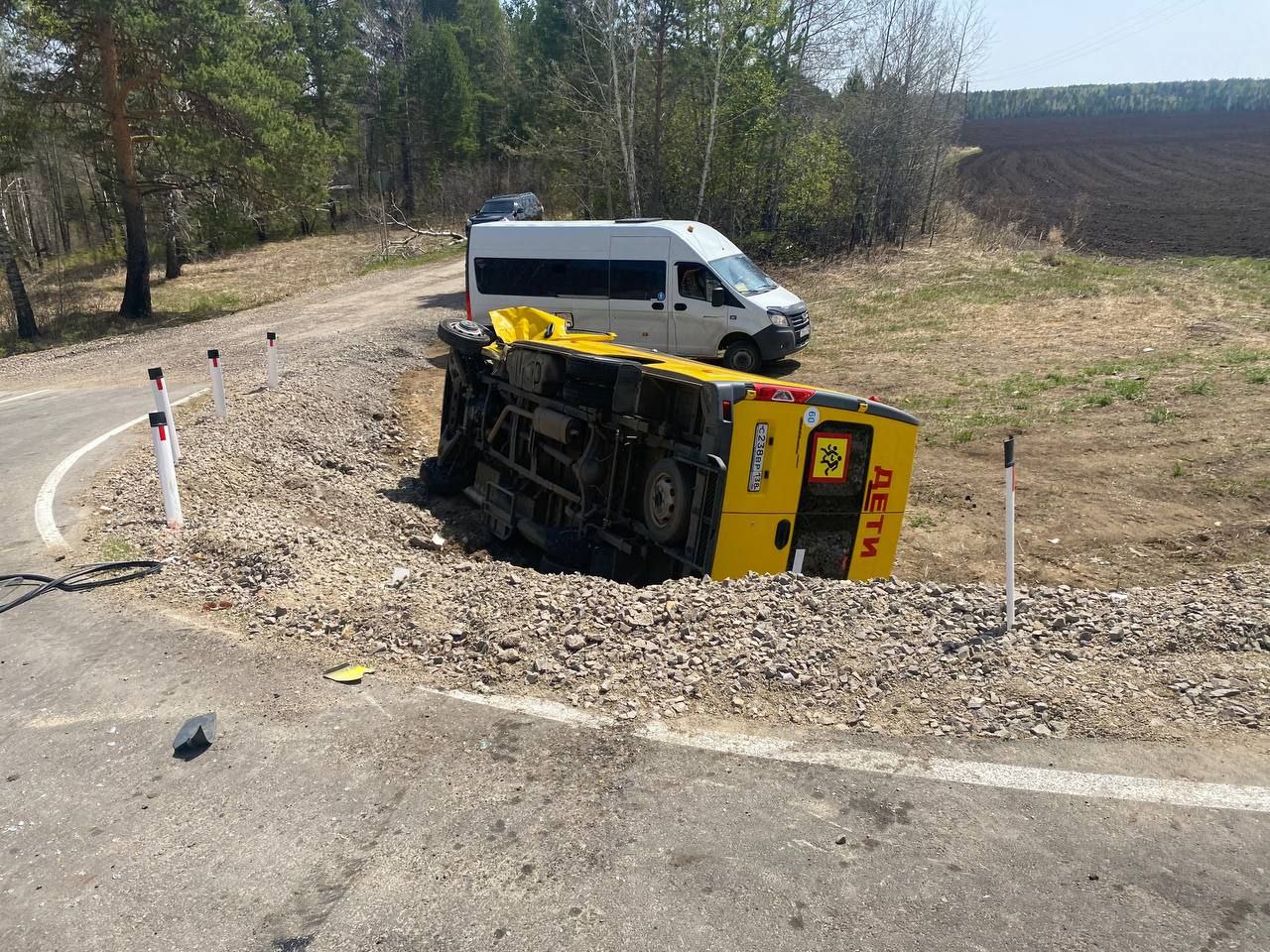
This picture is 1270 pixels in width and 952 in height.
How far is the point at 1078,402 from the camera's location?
12.9 metres

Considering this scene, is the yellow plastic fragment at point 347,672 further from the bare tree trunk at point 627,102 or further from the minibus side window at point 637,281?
the bare tree trunk at point 627,102

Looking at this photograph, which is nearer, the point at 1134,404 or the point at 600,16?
the point at 1134,404

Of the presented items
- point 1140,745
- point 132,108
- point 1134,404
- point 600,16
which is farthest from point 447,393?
point 600,16

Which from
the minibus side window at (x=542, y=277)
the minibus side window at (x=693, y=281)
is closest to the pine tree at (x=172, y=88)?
the minibus side window at (x=542, y=277)

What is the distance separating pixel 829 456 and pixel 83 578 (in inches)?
203

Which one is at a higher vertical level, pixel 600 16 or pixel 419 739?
pixel 600 16

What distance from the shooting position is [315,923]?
2916mm

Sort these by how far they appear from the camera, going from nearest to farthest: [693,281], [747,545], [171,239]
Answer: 1. [747,545]
2. [693,281]
3. [171,239]

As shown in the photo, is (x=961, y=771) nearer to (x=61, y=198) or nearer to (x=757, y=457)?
(x=757, y=457)

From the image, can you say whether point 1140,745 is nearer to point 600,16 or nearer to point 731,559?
point 731,559

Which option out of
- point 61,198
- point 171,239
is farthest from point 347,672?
point 61,198

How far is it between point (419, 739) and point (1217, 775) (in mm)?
3363

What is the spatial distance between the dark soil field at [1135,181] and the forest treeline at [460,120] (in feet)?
21.6

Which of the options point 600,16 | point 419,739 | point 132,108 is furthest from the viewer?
point 600,16
